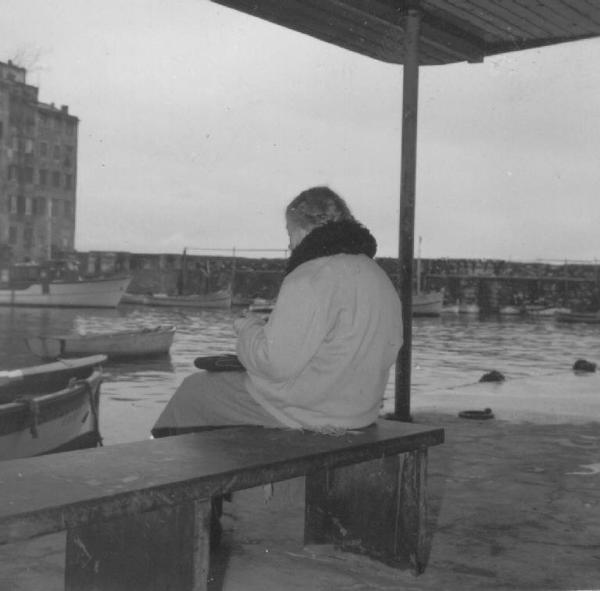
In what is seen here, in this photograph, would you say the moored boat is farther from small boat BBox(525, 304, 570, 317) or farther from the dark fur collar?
the dark fur collar

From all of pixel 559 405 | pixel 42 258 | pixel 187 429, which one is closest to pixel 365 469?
pixel 187 429

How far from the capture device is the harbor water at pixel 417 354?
1058 centimetres

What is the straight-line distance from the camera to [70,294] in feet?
169

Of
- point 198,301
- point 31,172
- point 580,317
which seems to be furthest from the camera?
point 31,172

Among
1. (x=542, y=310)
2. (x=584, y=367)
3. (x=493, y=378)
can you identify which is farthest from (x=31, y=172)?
(x=493, y=378)

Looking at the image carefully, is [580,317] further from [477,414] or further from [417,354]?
[477,414]

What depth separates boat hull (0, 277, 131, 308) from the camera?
169ft

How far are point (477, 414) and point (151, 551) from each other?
513cm

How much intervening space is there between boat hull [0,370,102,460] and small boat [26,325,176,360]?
9217mm

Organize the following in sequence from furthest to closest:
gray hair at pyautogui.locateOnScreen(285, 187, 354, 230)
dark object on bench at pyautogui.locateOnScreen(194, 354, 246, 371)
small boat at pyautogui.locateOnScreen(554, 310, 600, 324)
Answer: small boat at pyautogui.locateOnScreen(554, 310, 600, 324) < dark object on bench at pyautogui.locateOnScreen(194, 354, 246, 371) < gray hair at pyautogui.locateOnScreen(285, 187, 354, 230)

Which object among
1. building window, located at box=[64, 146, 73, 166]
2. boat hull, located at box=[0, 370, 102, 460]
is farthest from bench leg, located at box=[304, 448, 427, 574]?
building window, located at box=[64, 146, 73, 166]

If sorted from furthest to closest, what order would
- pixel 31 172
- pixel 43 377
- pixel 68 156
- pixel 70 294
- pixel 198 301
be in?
pixel 68 156, pixel 31 172, pixel 198 301, pixel 70 294, pixel 43 377

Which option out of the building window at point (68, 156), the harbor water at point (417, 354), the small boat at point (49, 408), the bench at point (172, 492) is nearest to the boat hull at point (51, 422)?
the small boat at point (49, 408)

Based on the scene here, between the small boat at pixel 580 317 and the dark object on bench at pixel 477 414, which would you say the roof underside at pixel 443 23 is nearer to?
the dark object on bench at pixel 477 414
